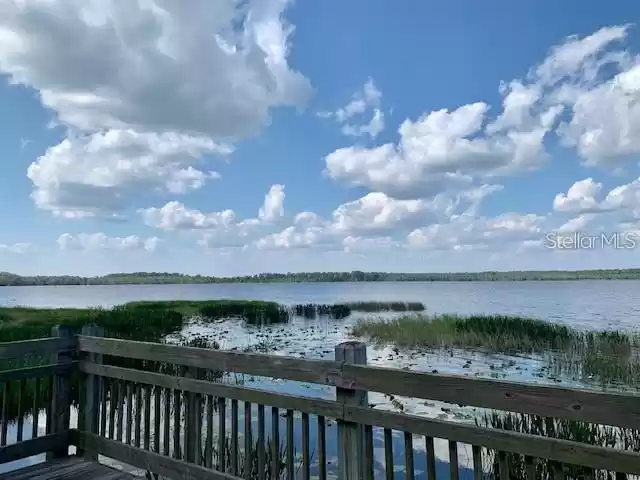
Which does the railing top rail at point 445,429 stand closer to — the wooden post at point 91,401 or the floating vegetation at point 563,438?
the wooden post at point 91,401

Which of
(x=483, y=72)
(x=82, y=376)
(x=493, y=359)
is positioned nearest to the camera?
(x=82, y=376)

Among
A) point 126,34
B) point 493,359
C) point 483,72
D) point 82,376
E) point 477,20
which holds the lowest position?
point 493,359

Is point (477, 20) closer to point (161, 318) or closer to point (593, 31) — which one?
point (593, 31)

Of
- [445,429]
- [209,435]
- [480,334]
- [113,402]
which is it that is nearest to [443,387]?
[445,429]

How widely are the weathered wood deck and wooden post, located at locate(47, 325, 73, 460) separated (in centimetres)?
12

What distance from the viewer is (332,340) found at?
66.1 feet

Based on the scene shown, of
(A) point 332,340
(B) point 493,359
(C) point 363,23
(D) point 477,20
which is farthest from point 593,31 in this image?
(A) point 332,340

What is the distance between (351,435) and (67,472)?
2.74m

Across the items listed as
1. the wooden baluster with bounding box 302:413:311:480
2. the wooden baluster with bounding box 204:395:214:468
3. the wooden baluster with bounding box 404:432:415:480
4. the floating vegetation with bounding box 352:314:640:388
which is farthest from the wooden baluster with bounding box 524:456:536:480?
the floating vegetation with bounding box 352:314:640:388

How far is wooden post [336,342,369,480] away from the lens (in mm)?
2801

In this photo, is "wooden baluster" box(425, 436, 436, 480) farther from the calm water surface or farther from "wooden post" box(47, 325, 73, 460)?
the calm water surface

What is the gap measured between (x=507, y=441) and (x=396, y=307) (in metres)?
41.4

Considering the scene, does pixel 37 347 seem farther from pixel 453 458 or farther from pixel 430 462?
pixel 453 458

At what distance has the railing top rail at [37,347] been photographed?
4.02 metres
